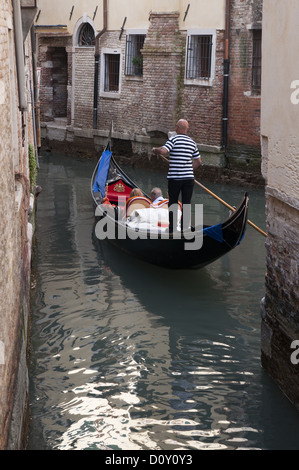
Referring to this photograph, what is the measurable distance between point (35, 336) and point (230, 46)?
588cm

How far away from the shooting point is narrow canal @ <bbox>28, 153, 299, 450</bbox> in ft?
10.8

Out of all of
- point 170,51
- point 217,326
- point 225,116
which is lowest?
point 217,326

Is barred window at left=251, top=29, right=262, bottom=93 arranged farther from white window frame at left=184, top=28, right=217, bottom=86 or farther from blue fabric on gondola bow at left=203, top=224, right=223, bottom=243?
blue fabric on gondola bow at left=203, top=224, right=223, bottom=243

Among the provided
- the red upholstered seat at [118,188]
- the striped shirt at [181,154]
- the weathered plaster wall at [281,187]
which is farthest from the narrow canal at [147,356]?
the red upholstered seat at [118,188]

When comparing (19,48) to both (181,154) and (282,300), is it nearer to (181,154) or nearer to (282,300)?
(181,154)

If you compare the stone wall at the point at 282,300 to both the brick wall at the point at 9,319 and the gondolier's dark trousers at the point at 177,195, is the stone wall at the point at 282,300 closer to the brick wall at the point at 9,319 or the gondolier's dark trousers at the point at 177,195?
the brick wall at the point at 9,319

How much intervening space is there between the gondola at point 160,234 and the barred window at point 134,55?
422 centimetres

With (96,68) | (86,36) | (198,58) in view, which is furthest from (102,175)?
(86,36)

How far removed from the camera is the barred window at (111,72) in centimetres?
1158

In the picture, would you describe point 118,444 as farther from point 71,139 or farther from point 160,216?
point 71,139

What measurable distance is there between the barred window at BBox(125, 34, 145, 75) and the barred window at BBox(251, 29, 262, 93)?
222 cm

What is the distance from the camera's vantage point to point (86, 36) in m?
12.2

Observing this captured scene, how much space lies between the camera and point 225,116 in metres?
9.60
